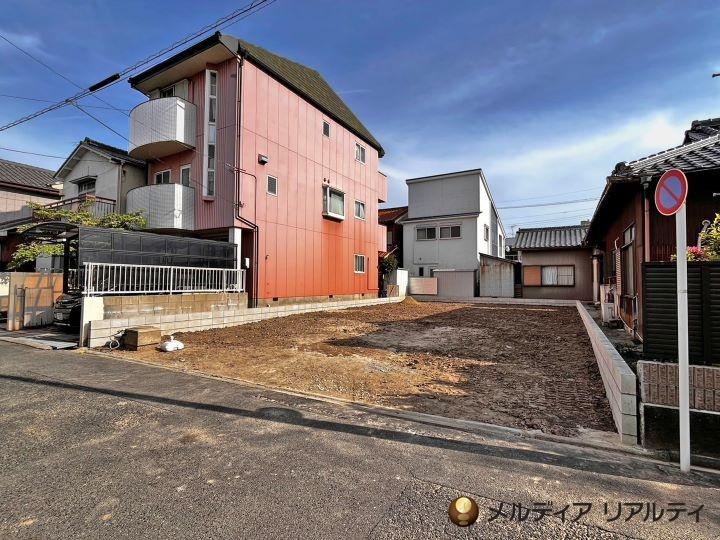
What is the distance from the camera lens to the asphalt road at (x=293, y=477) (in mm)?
1965

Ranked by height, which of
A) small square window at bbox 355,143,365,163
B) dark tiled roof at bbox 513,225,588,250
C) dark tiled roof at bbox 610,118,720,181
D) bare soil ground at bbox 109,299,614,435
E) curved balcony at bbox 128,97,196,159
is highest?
small square window at bbox 355,143,365,163

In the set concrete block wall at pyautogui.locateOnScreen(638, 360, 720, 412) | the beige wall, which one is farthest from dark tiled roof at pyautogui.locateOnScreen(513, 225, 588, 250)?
concrete block wall at pyautogui.locateOnScreen(638, 360, 720, 412)

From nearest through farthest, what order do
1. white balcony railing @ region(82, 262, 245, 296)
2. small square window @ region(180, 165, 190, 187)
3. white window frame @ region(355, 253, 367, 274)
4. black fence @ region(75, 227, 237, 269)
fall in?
white balcony railing @ region(82, 262, 245, 296) → black fence @ region(75, 227, 237, 269) → small square window @ region(180, 165, 190, 187) → white window frame @ region(355, 253, 367, 274)

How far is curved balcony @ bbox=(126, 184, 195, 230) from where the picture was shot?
1112cm

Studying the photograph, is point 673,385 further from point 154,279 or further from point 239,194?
point 239,194

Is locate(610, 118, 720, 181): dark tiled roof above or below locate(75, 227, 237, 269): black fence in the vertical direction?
above

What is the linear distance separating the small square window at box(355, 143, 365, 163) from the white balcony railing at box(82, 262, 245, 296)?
8896mm

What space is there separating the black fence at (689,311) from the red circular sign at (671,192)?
0.73 m

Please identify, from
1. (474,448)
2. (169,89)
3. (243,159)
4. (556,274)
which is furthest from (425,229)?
(474,448)

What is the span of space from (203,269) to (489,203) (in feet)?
68.5

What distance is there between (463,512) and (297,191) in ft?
39.5

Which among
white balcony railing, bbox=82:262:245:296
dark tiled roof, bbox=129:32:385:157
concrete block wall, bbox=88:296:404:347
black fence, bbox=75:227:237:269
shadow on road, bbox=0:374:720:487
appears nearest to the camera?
shadow on road, bbox=0:374:720:487

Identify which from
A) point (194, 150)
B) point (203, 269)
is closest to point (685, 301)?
point (203, 269)

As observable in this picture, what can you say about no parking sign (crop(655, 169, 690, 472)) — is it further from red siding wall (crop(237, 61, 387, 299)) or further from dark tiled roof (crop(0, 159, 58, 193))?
dark tiled roof (crop(0, 159, 58, 193))
